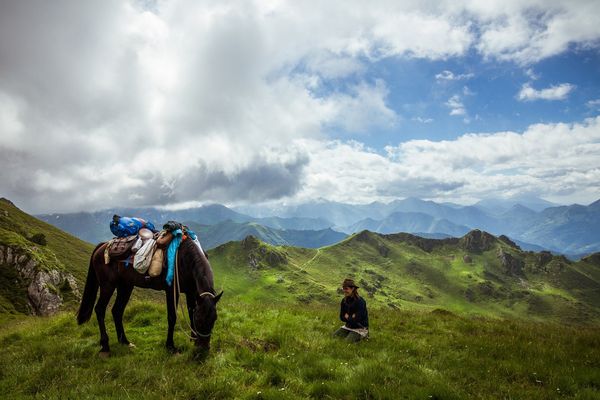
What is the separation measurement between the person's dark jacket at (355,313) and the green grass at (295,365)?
0.69 meters

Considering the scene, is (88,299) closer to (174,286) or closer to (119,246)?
(119,246)

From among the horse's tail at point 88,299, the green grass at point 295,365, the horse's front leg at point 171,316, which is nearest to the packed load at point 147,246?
the horse's front leg at point 171,316

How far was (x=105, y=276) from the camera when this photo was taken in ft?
34.3

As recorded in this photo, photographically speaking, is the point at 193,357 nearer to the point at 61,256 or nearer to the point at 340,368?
the point at 340,368

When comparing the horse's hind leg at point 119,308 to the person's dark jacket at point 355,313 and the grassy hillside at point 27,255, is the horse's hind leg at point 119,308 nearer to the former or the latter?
the person's dark jacket at point 355,313

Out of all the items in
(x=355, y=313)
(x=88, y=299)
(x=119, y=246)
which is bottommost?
(x=355, y=313)

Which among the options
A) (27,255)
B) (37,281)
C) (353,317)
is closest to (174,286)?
(353,317)

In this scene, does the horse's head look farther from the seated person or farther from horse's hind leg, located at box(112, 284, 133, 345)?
the seated person

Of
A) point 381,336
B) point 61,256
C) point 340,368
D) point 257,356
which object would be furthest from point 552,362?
point 61,256

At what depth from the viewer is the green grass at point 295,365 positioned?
707cm

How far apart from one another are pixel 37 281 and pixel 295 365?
3469 inches

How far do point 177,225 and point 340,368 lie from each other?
6.36 metres

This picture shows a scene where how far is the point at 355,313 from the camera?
11.5 metres

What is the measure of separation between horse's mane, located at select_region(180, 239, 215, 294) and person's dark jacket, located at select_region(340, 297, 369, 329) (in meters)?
4.81
